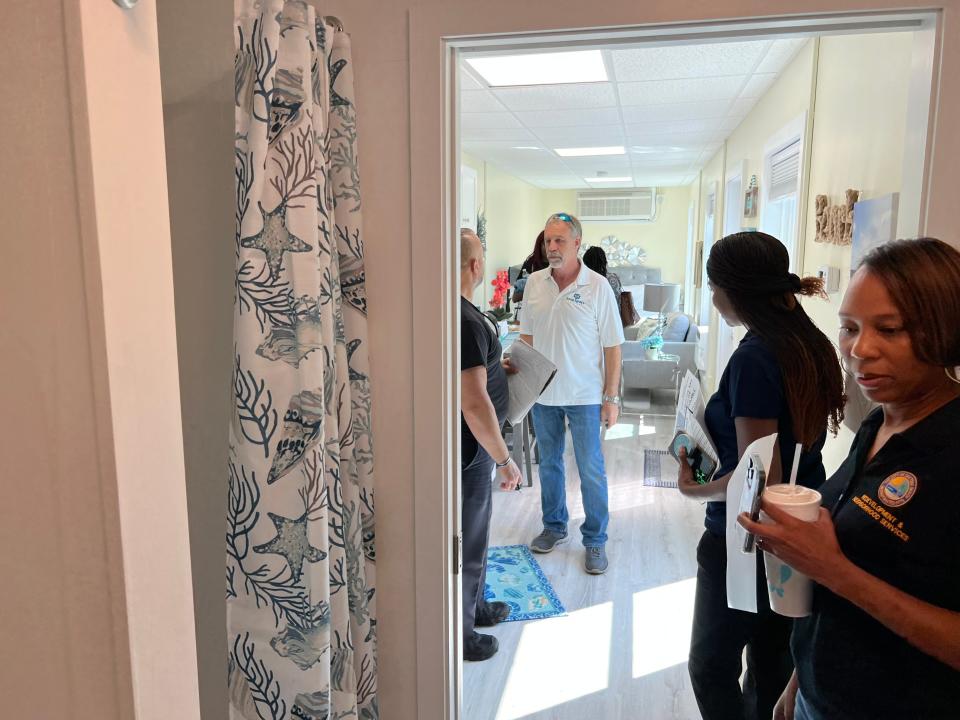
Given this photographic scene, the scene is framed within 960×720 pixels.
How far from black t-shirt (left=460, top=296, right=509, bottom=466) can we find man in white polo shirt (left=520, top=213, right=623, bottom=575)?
0.80 m

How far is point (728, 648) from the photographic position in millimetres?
1578

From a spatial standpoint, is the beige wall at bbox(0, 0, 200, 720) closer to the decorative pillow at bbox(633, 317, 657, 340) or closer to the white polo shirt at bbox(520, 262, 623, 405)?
the white polo shirt at bbox(520, 262, 623, 405)

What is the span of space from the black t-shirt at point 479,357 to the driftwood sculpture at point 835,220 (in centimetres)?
120

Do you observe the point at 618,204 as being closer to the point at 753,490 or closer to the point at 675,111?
the point at 675,111

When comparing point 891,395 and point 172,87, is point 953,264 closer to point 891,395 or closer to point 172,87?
point 891,395

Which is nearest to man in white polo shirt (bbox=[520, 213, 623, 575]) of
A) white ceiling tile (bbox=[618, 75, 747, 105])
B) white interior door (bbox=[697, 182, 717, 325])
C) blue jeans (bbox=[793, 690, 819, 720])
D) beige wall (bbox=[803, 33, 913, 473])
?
beige wall (bbox=[803, 33, 913, 473])

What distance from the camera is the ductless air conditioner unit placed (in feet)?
39.4

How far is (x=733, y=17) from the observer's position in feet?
3.83

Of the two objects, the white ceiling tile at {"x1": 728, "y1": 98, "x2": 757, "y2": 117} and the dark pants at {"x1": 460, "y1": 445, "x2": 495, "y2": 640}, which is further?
the white ceiling tile at {"x1": 728, "y1": 98, "x2": 757, "y2": 117}

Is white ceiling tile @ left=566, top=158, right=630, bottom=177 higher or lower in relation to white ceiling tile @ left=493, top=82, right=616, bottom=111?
higher

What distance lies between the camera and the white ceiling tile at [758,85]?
394 cm

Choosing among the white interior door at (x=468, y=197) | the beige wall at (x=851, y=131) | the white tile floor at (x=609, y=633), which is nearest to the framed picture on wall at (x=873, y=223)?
the beige wall at (x=851, y=131)

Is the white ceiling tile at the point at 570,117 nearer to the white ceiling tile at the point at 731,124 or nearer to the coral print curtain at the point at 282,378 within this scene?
the white ceiling tile at the point at 731,124

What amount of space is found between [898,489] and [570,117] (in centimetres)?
461
